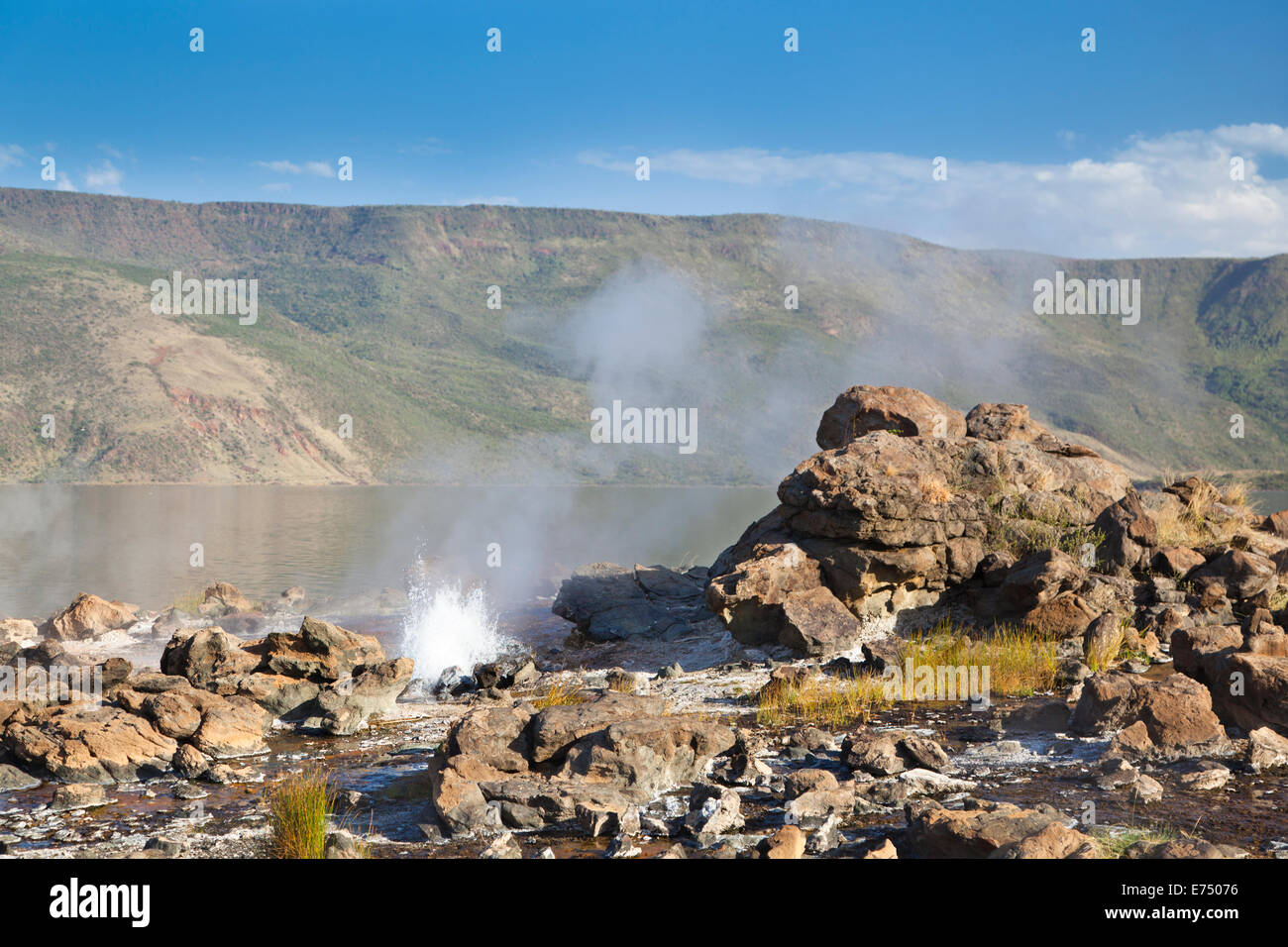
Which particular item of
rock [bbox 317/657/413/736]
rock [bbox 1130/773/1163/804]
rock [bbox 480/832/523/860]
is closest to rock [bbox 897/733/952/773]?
rock [bbox 1130/773/1163/804]

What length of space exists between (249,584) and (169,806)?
22401mm

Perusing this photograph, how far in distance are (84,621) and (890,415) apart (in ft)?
52.0

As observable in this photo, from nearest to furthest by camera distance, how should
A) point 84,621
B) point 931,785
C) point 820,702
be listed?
point 931,785
point 820,702
point 84,621

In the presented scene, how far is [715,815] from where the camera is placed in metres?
7.43

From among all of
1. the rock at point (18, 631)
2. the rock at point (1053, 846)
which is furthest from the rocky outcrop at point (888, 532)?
the rock at point (18, 631)

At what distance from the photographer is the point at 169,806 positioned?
8.57 m

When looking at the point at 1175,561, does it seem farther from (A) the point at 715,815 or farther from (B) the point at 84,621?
(B) the point at 84,621

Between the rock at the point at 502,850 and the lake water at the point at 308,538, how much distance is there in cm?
1921

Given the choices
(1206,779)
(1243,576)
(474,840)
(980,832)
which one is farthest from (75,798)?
(1243,576)

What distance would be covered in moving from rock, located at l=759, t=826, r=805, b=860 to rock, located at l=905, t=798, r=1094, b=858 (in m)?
0.75

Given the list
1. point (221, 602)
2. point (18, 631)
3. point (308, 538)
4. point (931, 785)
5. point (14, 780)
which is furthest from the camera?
point (308, 538)

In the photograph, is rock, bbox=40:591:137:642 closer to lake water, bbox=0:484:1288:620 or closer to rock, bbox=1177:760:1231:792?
lake water, bbox=0:484:1288:620

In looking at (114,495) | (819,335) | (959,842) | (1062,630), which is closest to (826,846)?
(959,842)

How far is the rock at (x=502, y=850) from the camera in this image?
698cm
